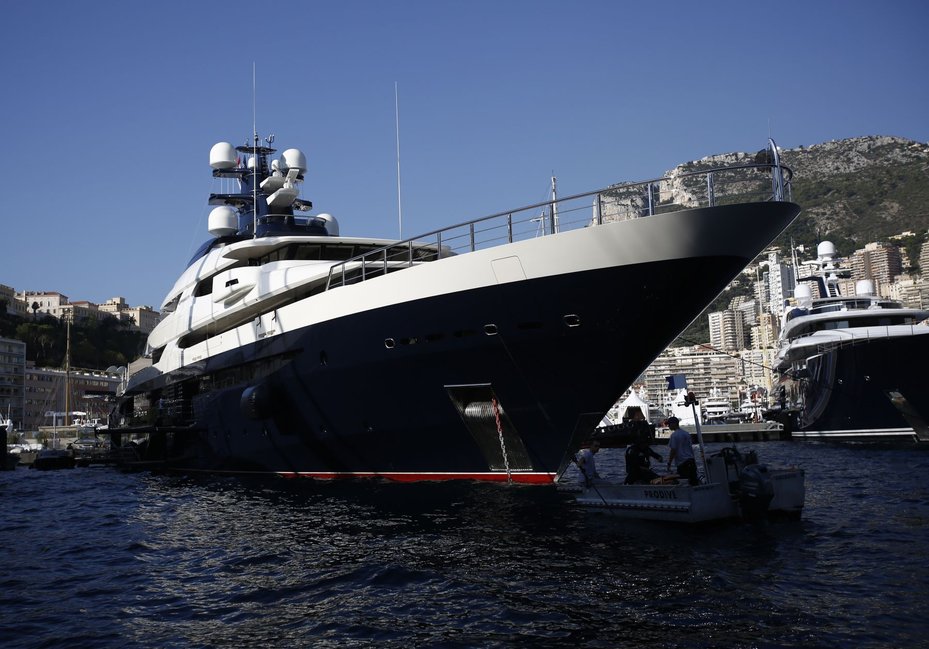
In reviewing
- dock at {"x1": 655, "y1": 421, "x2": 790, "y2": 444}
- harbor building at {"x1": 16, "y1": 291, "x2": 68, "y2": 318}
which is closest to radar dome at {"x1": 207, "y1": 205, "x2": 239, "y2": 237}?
dock at {"x1": 655, "y1": 421, "x2": 790, "y2": 444}

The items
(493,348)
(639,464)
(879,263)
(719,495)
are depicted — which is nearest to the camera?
(719,495)

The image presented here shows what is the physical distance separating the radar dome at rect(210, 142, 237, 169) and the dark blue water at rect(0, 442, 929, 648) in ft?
56.4

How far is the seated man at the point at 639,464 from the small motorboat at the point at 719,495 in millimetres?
452

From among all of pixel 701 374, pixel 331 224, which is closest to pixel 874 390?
pixel 331 224

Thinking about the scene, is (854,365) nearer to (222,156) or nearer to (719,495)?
(719,495)

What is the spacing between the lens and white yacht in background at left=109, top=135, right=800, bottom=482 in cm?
1371

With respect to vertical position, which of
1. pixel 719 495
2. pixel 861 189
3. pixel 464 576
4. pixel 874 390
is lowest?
pixel 464 576

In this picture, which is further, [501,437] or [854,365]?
[854,365]

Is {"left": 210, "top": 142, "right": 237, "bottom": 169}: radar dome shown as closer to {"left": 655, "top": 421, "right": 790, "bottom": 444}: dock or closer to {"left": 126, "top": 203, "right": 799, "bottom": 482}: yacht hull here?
{"left": 126, "top": 203, "right": 799, "bottom": 482}: yacht hull

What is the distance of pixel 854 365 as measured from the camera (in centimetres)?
3441

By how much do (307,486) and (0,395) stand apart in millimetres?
98039

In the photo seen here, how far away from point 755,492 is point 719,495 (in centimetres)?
59

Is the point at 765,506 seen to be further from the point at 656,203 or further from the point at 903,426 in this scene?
the point at 903,426

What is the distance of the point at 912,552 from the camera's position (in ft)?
31.6
